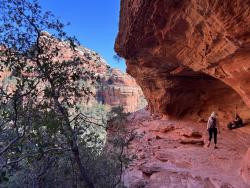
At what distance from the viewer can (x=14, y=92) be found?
5.87 metres

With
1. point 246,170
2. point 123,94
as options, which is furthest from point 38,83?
point 123,94

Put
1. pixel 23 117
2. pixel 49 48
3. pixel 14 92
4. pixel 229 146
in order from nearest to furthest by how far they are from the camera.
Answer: pixel 14 92
pixel 23 117
pixel 49 48
pixel 229 146

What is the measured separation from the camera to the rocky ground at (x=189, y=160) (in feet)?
27.3

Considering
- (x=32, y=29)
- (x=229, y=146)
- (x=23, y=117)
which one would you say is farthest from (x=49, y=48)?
(x=229, y=146)

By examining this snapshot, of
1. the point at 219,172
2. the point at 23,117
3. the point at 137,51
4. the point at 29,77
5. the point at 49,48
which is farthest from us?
the point at 137,51

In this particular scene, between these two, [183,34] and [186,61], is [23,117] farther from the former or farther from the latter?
[186,61]

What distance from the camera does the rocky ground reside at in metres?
8.34

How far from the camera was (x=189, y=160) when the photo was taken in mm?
10398

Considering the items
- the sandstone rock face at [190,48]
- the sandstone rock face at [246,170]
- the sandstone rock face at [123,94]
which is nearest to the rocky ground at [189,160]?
the sandstone rock face at [246,170]

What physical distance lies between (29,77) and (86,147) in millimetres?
A: 4140

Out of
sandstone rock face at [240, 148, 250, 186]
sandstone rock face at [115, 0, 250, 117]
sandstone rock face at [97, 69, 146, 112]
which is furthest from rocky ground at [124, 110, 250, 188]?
sandstone rock face at [97, 69, 146, 112]

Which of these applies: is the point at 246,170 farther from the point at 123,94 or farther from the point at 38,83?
the point at 123,94

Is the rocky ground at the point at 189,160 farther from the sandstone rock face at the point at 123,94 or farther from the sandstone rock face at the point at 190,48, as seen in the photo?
the sandstone rock face at the point at 123,94

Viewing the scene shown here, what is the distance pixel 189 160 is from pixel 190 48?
395cm
